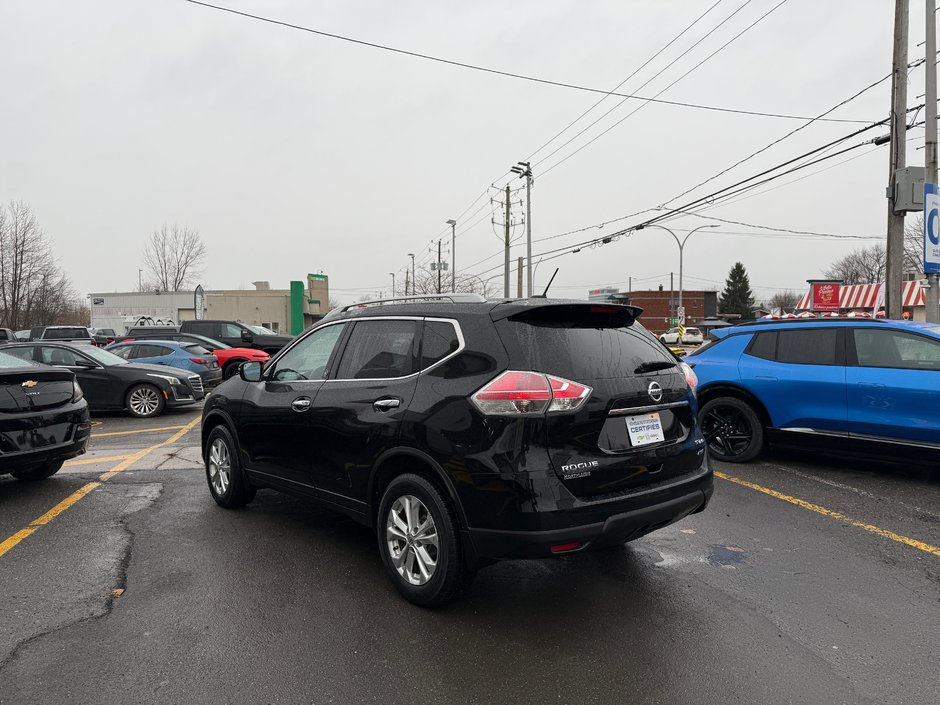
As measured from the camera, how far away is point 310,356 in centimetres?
454

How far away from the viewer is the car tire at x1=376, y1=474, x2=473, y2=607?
3238 millimetres

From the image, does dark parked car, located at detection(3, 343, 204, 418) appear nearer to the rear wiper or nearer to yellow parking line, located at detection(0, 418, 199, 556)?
yellow parking line, located at detection(0, 418, 199, 556)

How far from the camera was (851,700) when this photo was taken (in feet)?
8.41

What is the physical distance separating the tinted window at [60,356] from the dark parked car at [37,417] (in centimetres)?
604

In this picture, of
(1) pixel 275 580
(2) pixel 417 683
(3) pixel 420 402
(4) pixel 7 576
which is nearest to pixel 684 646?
(2) pixel 417 683

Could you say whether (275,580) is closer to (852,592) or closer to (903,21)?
(852,592)

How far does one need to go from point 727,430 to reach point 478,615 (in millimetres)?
4581

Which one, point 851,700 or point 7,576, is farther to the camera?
point 7,576

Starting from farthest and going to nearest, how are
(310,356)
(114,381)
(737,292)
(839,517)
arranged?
(737,292), (114,381), (839,517), (310,356)

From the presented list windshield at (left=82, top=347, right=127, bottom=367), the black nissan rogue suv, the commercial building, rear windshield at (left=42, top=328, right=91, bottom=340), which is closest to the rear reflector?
the black nissan rogue suv

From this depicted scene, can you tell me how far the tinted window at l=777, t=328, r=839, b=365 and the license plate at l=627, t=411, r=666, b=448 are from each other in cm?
376

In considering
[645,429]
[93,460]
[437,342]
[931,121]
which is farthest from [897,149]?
[93,460]

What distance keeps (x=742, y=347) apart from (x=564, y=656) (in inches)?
197

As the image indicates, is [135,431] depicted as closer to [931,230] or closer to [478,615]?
[478,615]
